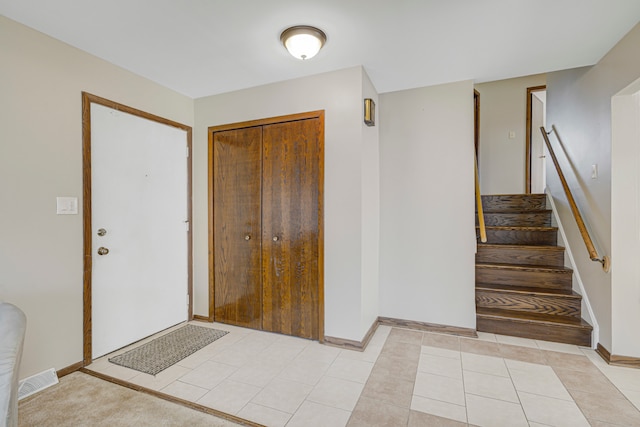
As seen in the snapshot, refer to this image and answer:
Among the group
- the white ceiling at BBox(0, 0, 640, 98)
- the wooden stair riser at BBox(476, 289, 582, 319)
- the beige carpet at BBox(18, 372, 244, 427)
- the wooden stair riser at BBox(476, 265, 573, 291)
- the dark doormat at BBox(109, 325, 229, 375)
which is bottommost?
the beige carpet at BBox(18, 372, 244, 427)

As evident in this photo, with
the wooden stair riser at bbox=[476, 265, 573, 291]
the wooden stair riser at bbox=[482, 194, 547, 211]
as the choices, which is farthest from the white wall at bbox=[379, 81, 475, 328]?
the wooden stair riser at bbox=[482, 194, 547, 211]

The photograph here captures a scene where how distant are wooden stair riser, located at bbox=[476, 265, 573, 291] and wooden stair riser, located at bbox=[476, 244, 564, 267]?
18 centimetres

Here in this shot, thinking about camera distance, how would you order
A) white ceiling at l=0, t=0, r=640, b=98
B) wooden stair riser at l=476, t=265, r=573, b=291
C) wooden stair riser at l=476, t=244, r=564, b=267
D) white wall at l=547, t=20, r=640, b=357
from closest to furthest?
white ceiling at l=0, t=0, r=640, b=98 → white wall at l=547, t=20, r=640, b=357 → wooden stair riser at l=476, t=265, r=573, b=291 → wooden stair riser at l=476, t=244, r=564, b=267

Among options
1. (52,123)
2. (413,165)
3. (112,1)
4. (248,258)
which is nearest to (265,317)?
(248,258)

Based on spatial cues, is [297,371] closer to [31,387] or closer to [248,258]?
[248,258]

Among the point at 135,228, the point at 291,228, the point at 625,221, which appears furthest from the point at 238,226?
the point at 625,221

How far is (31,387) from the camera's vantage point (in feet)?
6.42

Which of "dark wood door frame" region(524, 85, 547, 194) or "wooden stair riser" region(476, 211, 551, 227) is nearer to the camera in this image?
"wooden stair riser" region(476, 211, 551, 227)

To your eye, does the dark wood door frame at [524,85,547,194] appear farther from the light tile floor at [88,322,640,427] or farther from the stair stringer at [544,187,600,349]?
the light tile floor at [88,322,640,427]

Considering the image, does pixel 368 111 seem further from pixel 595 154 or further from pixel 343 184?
pixel 595 154

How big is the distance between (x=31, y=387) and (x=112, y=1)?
2.44 metres

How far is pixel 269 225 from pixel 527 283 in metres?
2.65

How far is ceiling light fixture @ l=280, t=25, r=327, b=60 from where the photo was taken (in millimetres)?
2027

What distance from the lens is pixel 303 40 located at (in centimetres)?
206
